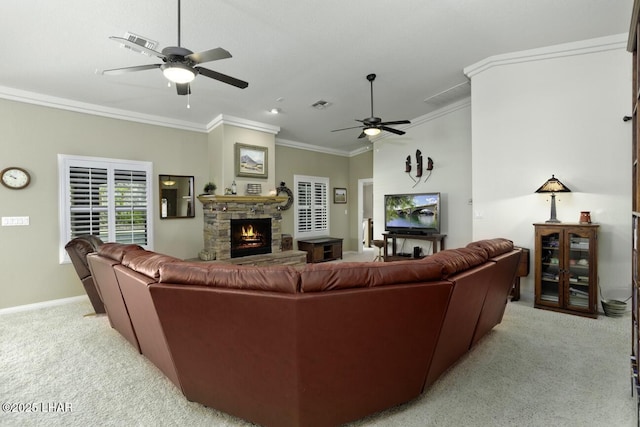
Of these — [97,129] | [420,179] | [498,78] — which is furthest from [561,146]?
[97,129]

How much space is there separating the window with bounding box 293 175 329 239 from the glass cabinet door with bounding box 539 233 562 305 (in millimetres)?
4851

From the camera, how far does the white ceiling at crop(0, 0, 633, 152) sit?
8.42ft

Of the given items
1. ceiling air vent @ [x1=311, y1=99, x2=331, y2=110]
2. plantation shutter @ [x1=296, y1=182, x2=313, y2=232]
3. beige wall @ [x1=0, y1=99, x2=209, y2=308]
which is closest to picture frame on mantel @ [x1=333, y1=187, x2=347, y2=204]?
plantation shutter @ [x1=296, y1=182, x2=313, y2=232]

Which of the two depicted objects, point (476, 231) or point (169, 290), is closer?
point (169, 290)

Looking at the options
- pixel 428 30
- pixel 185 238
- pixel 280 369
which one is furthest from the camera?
pixel 185 238

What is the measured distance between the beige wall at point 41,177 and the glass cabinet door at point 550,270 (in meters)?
6.02

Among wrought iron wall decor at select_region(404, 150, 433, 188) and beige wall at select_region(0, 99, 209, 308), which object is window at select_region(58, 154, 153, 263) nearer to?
beige wall at select_region(0, 99, 209, 308)

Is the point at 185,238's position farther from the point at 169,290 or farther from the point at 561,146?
the point at 561,146

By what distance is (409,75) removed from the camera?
3.94 meters

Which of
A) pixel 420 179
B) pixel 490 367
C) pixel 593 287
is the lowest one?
pixel 490 367

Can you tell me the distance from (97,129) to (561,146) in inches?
255

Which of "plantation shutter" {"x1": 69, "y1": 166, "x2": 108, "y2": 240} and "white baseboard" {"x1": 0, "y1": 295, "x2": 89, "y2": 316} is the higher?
"plantation shutter" {"x1": 69, "y1": 166, "x2": 108, "y2": 240}

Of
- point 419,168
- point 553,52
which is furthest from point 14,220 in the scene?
point 553,52

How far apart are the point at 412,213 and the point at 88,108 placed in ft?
19.0
